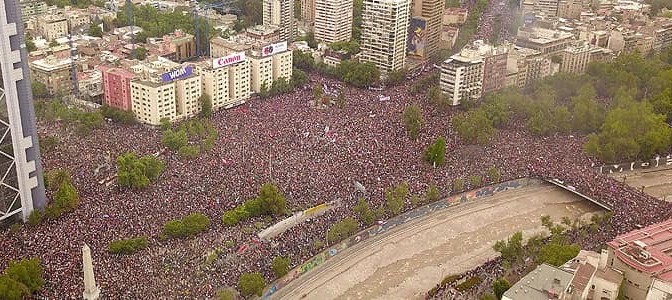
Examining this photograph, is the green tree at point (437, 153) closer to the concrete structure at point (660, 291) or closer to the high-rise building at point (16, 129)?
the concrete structure at point (660, 291)

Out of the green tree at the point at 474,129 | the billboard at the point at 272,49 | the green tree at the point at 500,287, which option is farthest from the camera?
the billboard at the point at 272,49

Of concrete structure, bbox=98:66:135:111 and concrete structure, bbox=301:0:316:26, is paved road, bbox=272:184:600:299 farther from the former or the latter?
concrete structure, bbox=301:0:316:26

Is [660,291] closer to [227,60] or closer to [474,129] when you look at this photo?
[474,129]

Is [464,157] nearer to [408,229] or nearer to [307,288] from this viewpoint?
[408,229]

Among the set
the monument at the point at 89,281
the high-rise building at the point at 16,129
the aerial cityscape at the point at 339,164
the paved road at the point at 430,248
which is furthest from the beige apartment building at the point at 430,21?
the monument at the point at 89,281

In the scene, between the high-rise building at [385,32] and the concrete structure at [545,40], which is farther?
the high-rise building at [385,32]

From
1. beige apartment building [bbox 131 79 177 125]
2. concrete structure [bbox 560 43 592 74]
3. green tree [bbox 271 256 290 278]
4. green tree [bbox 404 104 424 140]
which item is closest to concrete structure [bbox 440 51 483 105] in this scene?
green tree [bbox 404 104 424 140]
